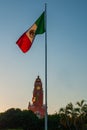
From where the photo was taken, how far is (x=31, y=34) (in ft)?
78.8

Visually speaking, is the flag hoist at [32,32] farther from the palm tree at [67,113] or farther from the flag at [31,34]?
the palm tree at [67,113]

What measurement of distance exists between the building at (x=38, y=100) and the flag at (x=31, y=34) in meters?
156

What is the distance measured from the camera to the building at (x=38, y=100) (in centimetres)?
18050

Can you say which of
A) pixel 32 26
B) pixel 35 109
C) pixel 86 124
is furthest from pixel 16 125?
pixel 32 26

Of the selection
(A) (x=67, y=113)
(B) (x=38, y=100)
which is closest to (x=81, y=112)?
(A) (x=67, y=113)

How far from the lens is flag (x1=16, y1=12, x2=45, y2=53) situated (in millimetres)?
23491

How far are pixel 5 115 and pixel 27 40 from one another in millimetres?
90157

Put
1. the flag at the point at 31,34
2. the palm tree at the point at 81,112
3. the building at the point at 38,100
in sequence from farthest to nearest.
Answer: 1. the building at the point at 38,100
2. the palm tree at the point at 81,112
3. the flag at the point at 31,34

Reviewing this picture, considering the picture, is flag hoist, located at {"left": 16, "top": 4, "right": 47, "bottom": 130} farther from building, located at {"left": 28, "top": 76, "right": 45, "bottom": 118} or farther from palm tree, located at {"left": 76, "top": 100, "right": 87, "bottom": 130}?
building, located at {"left": 28, "top": 76, "right": 45, "bottom": 118}

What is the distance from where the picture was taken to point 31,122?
10850 cm

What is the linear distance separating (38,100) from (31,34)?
16367 centimetres

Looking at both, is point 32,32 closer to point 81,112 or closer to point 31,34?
point 31,34

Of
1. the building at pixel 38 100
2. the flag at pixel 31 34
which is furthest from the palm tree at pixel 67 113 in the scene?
the building at pixel 38 100

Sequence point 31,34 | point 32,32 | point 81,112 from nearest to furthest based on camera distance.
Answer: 1. point 31,34
2. point 32,32
3. point 81,112
